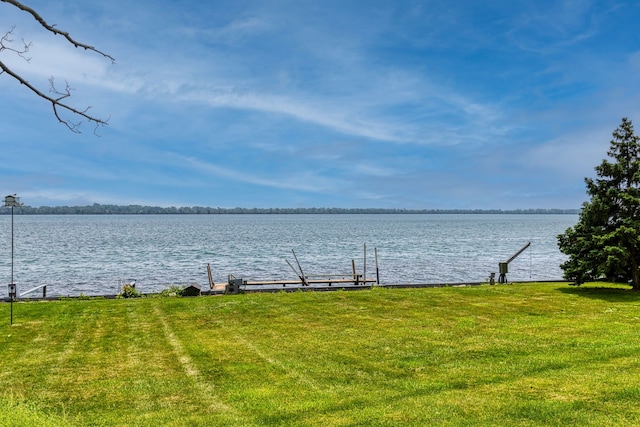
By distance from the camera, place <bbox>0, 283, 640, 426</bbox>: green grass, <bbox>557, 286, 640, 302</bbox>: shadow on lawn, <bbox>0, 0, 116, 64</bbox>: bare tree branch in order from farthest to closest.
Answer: <bbox>557, 286, 640, 302</bbox>: shadow on lawn
<bbox>0, 283, 640, 426</bbox>: green grass
<bbox>0, 0, 116, 64</bbox>: bare tree branch

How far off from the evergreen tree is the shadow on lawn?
1.80 feet

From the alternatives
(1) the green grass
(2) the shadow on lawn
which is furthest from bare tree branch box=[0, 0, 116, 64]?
(2) the shadow on lawn

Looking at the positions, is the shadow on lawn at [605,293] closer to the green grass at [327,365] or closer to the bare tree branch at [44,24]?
the green grass at [327,365]

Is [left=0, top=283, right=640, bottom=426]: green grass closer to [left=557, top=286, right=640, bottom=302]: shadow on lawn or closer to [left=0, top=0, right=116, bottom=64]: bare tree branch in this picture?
[left=557, top=286, right=640, bottom=302]: shadow on lawn

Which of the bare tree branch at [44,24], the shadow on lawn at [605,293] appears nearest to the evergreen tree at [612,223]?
the shadow on lawn at [605,293]

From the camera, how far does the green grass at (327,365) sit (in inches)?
279

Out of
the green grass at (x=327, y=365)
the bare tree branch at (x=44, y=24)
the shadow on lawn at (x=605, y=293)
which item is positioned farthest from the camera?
the shadow on lawn at (x=605, y=293)

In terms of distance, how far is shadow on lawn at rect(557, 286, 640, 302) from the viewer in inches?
715

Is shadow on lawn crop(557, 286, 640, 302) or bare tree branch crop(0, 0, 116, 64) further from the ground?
bare tree branch crop(0, 0, 116, 64)

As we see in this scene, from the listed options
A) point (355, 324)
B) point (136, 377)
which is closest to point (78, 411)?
point (136, 377)

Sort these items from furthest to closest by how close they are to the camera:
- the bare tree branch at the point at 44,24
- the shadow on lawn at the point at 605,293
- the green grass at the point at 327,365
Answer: the shadow on lawn at the point at 605,293
the green grass at the point at 327,365
the bare tree branch at the point at 44,24

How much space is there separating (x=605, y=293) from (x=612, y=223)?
9.26 ft

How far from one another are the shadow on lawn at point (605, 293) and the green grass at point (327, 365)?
1.81ft

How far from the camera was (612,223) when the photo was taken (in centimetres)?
1983
